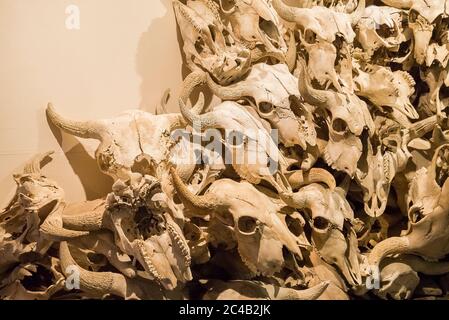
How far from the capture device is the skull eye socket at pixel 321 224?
4.66ft

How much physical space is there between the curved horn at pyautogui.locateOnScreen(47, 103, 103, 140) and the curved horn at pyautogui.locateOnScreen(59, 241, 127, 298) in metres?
0.20

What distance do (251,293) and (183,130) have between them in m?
0.33

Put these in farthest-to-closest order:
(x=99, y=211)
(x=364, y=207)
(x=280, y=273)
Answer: (x=364, y=207) < (x=280, y=273) < (x=99, y=211)

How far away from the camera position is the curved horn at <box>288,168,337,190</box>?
1.47m

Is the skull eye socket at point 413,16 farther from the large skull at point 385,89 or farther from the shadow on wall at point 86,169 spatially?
the shadow on wall at point 86,169

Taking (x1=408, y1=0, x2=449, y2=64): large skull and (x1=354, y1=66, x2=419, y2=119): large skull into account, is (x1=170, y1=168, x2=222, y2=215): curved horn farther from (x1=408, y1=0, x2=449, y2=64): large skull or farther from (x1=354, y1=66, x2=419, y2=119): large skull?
(x1=408, y1=0, x2=449, y2=64): large skull

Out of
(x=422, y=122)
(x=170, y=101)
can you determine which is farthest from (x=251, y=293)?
(x=422, y=122)

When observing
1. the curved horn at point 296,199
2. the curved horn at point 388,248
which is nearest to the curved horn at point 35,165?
the curved horn at point 296,199

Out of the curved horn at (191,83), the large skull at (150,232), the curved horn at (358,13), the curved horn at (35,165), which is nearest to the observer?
the large skull at (150,232)

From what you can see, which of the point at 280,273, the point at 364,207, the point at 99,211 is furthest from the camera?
the point at 364,207

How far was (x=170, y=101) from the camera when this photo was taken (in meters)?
1.52

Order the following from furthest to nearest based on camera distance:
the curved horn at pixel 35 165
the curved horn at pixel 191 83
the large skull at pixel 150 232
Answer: the curved horn at pixel 191 83 → the curved horn at pixel 35 165 → the large skull at pixel 150 232

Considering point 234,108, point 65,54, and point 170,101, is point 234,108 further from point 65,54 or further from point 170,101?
point 65,54
